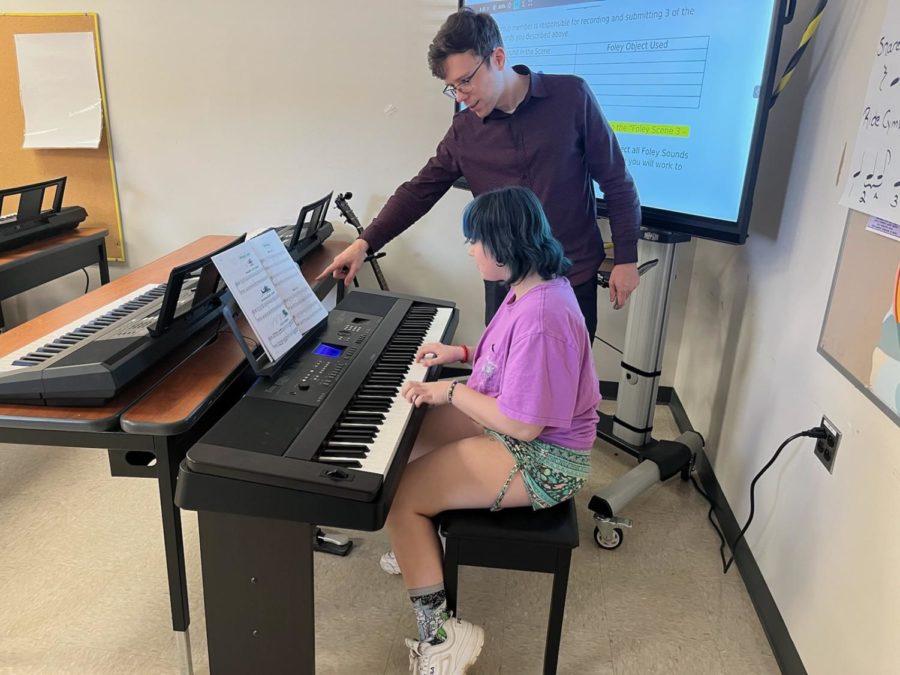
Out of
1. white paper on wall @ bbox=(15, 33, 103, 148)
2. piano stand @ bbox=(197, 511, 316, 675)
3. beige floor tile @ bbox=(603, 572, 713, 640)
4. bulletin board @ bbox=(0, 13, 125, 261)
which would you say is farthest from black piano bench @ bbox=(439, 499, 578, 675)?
white paper on wall @ bbox=(15, 33, 103, 148)

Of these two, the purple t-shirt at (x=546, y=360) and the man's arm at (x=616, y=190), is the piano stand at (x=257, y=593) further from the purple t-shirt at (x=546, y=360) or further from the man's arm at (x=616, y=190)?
the man's arm at (x=616, y=190)

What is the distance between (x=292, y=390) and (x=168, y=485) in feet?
1.04

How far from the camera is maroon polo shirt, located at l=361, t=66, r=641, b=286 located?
188cm

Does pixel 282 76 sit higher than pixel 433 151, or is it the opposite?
pixel 282 76

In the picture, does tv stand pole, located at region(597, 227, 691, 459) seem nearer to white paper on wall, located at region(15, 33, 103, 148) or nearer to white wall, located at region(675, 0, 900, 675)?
white wall, located at region(675, 0, 900, 675)

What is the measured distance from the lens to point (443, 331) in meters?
1.90

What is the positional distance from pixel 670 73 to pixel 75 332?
70.9 inches

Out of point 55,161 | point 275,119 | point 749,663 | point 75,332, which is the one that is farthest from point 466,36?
point 55,161

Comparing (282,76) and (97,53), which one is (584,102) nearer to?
(282,76)

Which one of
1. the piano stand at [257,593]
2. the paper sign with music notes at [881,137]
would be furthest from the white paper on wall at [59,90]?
the paper sign with music notes at [881,137]

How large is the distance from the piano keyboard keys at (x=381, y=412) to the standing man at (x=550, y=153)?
0.34 metres

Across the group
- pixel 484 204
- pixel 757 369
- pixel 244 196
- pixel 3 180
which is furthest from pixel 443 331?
pixel 3 180

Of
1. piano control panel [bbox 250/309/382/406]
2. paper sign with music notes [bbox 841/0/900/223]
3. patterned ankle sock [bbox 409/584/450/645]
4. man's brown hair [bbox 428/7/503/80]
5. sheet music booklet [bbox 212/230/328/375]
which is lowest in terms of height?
patterned ankle sock [bbox 409/584/450/645]

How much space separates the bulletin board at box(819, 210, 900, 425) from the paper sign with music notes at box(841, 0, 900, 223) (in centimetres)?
5
